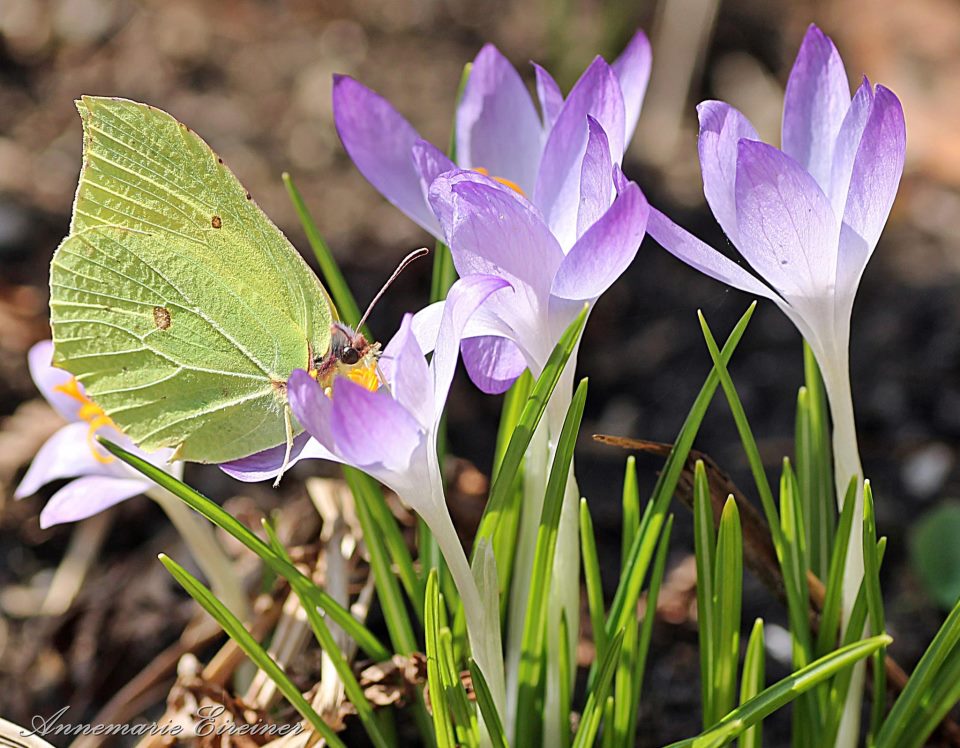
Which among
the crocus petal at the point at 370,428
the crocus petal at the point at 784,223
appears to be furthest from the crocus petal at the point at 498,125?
the crocus petal at the point at 370,428

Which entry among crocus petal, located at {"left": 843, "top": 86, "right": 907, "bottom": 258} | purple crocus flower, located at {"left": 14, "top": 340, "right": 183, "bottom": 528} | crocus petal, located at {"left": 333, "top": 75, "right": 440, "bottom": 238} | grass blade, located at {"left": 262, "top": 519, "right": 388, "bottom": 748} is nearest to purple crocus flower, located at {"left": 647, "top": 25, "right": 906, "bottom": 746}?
crocus petal, located at {"left": 843, "top": 86, "right": 907, "bottom": 258}

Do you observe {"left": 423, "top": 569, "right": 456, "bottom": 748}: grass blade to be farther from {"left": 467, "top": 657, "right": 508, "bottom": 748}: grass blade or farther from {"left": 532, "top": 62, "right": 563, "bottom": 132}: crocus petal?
{"left": 532, "top": 62, "right": 563, "bottom": 132}: crocus petal

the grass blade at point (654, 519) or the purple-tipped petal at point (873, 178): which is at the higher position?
the purple-tipped petal at point (873, 178)

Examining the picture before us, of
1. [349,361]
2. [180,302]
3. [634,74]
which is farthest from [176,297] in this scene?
[634,74]

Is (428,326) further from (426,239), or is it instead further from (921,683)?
(426,239)

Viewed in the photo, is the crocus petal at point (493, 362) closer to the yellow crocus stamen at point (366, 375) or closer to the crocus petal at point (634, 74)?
the yellow crocus stamen at point (366, 375)
